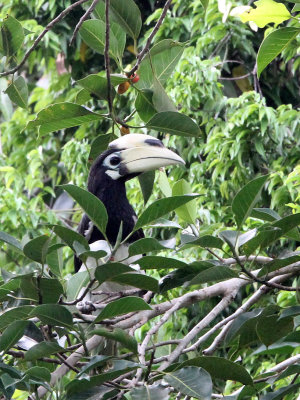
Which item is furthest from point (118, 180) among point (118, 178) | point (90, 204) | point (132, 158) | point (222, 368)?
point (222, 368)

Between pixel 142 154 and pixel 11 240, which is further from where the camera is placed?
pixel 142 154

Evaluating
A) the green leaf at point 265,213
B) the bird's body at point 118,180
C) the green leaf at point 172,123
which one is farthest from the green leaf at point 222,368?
the bird's body at point 118,180

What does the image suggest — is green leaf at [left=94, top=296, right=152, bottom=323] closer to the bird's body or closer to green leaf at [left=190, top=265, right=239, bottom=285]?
green leaf at [left=190, top=265, right=239, bottom=285]

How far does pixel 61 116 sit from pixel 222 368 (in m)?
0.65

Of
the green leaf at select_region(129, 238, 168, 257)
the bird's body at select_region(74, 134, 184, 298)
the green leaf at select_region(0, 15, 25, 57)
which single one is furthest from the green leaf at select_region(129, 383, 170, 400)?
the bird's body at select_region(74, 134, 184, 298)

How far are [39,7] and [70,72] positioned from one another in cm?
65

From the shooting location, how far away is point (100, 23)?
1686mm

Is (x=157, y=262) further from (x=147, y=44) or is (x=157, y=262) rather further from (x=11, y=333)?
(x=147, y=44)

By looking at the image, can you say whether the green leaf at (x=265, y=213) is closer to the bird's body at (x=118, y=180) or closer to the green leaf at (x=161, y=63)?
the green leaf at (x=161, y=63)

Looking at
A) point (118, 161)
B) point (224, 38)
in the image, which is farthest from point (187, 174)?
point (118, 161)

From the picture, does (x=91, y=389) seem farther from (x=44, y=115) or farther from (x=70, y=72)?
(x=70, y=72)

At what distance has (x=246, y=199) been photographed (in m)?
1.42

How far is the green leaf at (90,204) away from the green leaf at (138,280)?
10cm

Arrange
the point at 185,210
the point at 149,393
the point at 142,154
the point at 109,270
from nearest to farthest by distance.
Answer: the point at 149,393 < the point at 109,270 < the point at 185,210 < the point at 142,154
